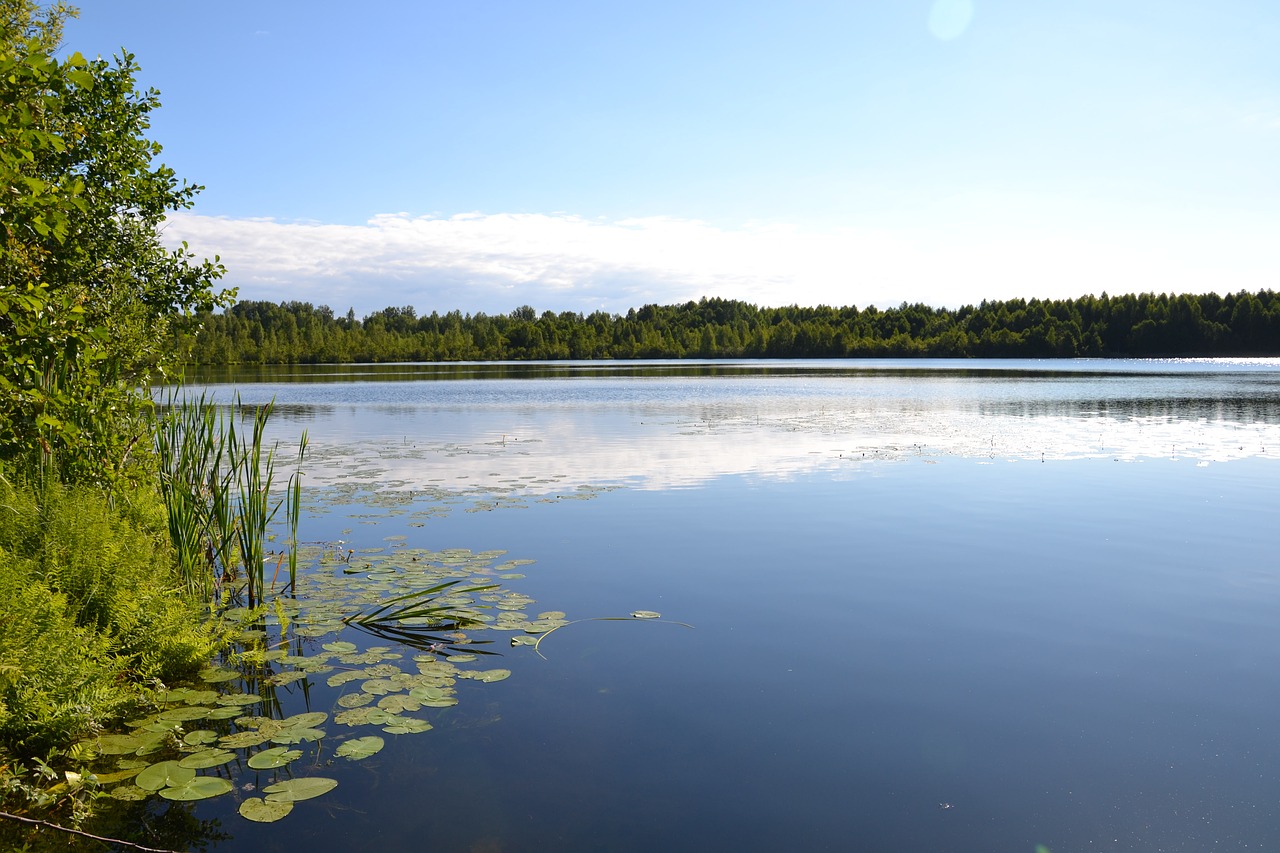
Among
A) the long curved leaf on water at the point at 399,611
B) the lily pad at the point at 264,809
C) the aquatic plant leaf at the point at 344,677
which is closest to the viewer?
the lily pad at the point at 264,809

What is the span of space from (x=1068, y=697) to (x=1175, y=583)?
3.99 meters

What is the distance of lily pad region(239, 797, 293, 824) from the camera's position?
459cm

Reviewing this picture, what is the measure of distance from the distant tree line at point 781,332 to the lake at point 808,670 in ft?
330

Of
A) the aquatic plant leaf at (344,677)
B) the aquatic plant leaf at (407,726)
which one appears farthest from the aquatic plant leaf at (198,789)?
the aquatic plant leaf at (344,677)

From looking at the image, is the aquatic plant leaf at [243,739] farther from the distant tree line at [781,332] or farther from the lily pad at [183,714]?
the distant tree line at [781,332]

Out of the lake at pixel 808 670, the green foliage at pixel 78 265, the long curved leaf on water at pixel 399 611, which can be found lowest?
the lake at pixel 808 670

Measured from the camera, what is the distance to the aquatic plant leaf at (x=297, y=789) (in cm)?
476

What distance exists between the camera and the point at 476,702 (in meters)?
6.14

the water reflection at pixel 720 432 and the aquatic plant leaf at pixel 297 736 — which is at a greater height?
the water reflection at pixel 720 432

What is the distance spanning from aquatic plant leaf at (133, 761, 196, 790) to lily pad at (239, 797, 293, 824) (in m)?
0.46

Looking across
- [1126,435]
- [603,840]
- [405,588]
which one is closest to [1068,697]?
[603,840]

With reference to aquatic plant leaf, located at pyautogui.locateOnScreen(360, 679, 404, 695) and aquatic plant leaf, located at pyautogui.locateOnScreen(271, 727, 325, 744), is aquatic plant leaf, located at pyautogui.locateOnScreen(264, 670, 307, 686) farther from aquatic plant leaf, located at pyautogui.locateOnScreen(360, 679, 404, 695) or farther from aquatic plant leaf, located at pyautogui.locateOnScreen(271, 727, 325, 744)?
aquatic plant leaf, located at pyautogui.locateOnScreen(271, 727, 325, 744)

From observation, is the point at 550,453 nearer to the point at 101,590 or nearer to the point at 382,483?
the point at 382,483

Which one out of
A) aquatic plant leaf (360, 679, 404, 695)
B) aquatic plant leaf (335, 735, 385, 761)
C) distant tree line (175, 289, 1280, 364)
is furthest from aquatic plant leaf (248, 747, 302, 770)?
distant tree line (175, 289, 1280, 364)
